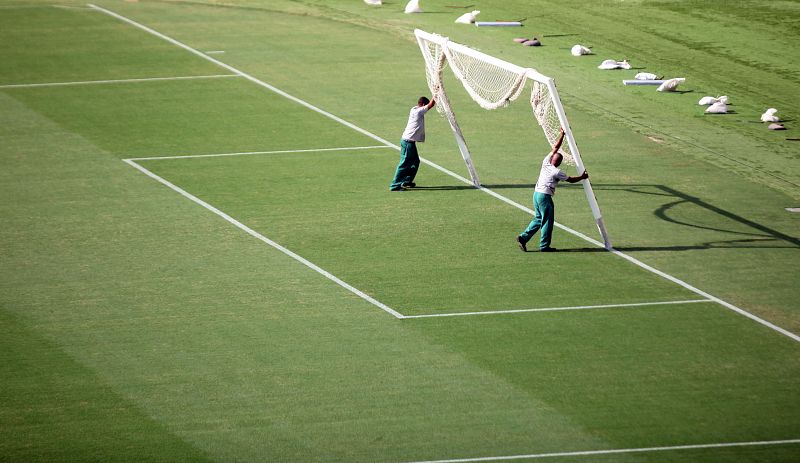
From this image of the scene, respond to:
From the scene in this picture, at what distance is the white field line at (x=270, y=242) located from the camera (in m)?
19.0

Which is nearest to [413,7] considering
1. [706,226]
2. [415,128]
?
[415,128]

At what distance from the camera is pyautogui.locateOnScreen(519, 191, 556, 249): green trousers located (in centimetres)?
2083

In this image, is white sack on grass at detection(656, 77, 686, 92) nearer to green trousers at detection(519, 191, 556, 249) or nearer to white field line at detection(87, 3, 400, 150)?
white field line at detection(87, 3, 400, 150)

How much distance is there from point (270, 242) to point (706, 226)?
319 inches

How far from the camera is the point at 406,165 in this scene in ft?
80.7

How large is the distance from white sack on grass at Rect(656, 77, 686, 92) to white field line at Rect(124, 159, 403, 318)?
14436mm

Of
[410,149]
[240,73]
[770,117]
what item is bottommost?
[240,73]

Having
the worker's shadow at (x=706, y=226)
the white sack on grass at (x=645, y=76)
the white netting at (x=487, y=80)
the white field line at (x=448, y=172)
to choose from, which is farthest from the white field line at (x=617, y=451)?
the white sack on grass at (x=645, y=76)

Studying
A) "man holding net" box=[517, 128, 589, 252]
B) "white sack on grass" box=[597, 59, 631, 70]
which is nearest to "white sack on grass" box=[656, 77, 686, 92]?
"white sack on grass" box=[597, 59, 631, 70]

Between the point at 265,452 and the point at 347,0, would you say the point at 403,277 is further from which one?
the point at 347,0

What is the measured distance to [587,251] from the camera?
21344 millimetres

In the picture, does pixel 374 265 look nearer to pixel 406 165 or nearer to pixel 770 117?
pixel 406 165

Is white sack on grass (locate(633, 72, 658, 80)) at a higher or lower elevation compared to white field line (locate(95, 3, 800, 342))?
higher

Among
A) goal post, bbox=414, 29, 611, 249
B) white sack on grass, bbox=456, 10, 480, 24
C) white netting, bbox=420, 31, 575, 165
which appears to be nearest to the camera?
goal post, bbox=414, 29, 611, 249
